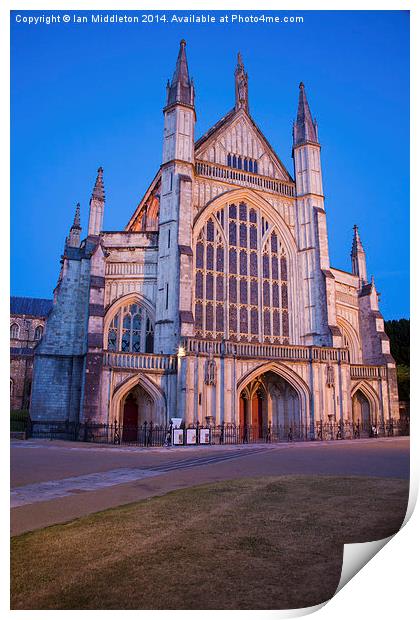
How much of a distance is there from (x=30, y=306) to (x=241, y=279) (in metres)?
37.8

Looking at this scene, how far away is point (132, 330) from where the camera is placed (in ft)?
93.7

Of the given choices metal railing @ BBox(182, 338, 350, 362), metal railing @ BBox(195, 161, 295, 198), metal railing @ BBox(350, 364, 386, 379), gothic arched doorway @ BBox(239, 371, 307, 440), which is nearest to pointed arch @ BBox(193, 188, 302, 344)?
metal railing @ BBox(195, 161, 295, 198)

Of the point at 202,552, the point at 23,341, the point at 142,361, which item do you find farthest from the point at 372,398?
the point at 23,341

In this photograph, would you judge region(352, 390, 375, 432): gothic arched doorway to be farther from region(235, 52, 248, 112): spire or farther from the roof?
the roof

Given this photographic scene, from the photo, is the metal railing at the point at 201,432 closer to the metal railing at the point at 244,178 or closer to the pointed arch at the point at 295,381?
the pointed arch at the point at 295,381

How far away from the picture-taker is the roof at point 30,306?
58.4 m

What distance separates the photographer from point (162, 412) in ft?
82.5

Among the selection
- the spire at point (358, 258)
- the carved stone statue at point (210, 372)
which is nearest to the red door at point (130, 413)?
the carved stone statue at point (210, 372)

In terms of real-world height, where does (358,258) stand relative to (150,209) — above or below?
below

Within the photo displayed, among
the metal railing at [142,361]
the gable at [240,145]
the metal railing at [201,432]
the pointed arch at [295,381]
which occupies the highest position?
the gable at [240,145]

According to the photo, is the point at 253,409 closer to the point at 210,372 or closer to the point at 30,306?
the point at 210,372

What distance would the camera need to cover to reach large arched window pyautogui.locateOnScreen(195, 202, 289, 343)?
29125mm

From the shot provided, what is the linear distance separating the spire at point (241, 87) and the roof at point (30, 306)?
114ft

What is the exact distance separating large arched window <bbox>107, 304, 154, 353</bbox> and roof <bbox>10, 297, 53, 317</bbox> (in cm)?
3199
